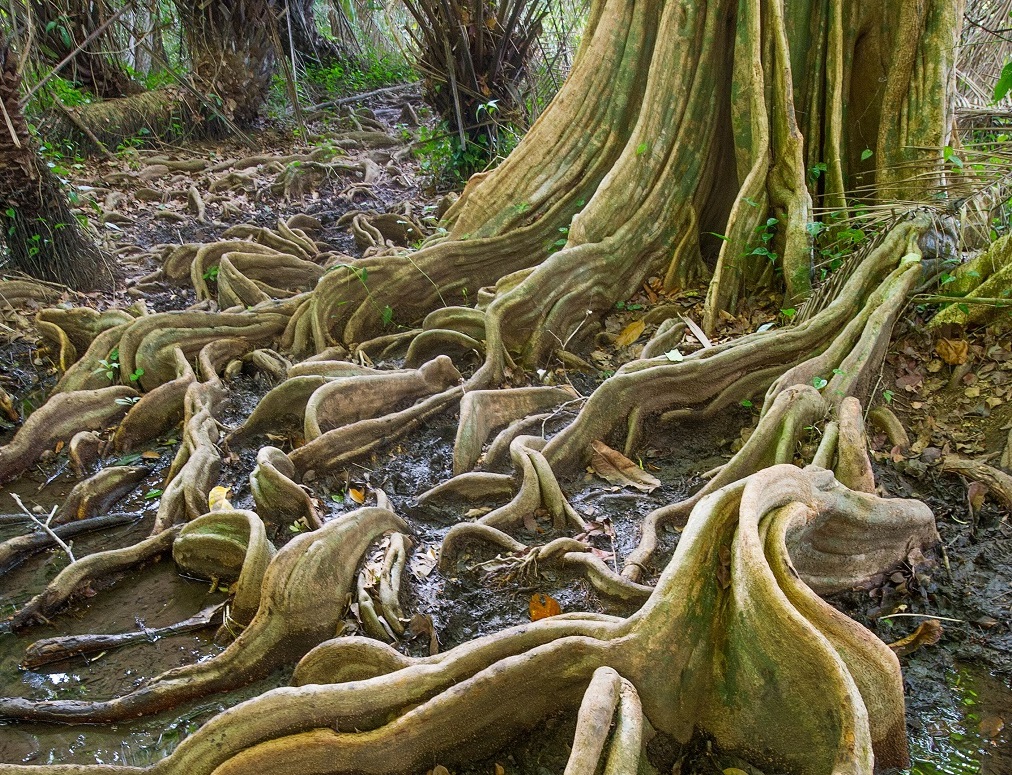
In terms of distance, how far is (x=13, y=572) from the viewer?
12.3 feet

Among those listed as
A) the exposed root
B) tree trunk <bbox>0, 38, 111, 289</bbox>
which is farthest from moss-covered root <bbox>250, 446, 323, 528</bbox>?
tree trunk <bbox>0, 38, 111, 289</bbox>

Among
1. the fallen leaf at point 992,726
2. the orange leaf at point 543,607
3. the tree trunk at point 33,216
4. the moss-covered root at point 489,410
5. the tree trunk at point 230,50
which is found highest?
the tree trunk at point 230,50

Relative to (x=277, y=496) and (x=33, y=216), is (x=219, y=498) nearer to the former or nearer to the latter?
(x=277, y=496)

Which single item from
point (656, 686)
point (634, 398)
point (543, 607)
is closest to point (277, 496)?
point (543, 607)

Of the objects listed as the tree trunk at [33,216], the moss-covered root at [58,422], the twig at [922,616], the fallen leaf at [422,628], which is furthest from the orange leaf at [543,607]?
the tree trunk at [33,216]

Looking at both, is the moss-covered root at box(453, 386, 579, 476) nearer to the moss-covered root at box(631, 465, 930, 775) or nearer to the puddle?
the moss-covered root at box(631, 465, 930, 775)

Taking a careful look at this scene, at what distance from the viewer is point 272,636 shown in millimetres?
2998

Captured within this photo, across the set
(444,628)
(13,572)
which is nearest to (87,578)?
(13,572)

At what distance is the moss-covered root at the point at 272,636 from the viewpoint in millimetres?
2879

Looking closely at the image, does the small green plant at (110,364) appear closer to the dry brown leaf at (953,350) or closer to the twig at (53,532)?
the twig at (53,532)

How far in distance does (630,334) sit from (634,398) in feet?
3.60

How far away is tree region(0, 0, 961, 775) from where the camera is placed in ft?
7.45

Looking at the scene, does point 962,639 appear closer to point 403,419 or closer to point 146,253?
point 403,419

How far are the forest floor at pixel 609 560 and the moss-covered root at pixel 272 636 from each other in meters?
0.06
